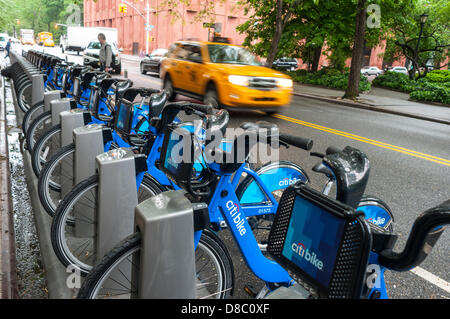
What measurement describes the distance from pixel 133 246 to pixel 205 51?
33.4ft

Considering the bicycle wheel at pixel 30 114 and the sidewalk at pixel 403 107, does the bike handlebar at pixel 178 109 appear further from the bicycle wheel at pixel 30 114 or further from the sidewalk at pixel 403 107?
the sidewalk at pixel 403 107

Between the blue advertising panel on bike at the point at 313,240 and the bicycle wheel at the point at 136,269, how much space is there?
0.45 m

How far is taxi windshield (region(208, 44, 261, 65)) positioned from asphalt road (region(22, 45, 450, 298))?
60.6 inches

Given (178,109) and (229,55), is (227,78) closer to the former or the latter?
(229,55)

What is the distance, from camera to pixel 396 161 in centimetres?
704

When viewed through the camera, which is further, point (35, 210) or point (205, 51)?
point (205, 51)

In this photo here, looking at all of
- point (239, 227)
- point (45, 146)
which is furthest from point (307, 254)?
point (45, 146)

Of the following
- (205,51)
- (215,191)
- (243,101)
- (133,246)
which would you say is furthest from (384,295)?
(205,51)

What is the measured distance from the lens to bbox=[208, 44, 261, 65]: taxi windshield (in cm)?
1112

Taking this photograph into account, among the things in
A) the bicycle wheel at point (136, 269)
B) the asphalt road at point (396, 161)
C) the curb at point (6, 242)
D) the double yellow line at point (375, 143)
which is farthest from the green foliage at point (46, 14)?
the bicycle wheel at point (136, 269)

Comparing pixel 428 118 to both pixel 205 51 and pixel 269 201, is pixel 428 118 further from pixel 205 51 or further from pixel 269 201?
pixel 269 201

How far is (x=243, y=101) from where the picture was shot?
988 cm

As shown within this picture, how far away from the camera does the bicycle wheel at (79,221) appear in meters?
2.75

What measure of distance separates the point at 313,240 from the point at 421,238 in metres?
0.45
